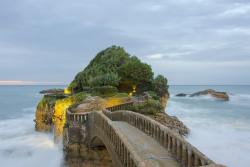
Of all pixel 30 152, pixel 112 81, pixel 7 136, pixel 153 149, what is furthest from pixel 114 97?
pixel 153 149

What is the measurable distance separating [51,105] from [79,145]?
23.9m

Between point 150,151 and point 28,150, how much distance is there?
92.8 feet

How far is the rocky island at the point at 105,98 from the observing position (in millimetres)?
29031

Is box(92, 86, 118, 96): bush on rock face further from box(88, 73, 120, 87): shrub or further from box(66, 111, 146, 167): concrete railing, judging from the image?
box(66, 111, 146, 167): concrete railing

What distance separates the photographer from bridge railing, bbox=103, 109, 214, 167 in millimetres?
11996

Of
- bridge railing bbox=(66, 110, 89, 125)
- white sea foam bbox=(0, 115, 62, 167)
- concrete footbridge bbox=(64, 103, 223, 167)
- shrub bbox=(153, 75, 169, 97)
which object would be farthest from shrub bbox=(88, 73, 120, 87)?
concrete footbridge bbox=(64, 103, 223, 167)

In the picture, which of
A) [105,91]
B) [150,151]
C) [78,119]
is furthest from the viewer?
[105,91]

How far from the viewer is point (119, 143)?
16250 millimetres

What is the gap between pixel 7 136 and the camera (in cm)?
5066

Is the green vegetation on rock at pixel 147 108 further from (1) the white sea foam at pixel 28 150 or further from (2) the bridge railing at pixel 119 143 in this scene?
(2) the bridge railing at pixel 119 143

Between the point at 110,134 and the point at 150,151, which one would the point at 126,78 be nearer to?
the point at 110,134

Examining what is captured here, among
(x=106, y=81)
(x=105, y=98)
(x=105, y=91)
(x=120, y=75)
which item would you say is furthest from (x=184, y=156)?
(x=120, y=75)

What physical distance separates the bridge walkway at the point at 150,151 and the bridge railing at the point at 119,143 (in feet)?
1.64

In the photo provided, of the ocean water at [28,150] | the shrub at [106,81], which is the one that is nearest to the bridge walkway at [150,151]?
the ocean water at [28,150]
